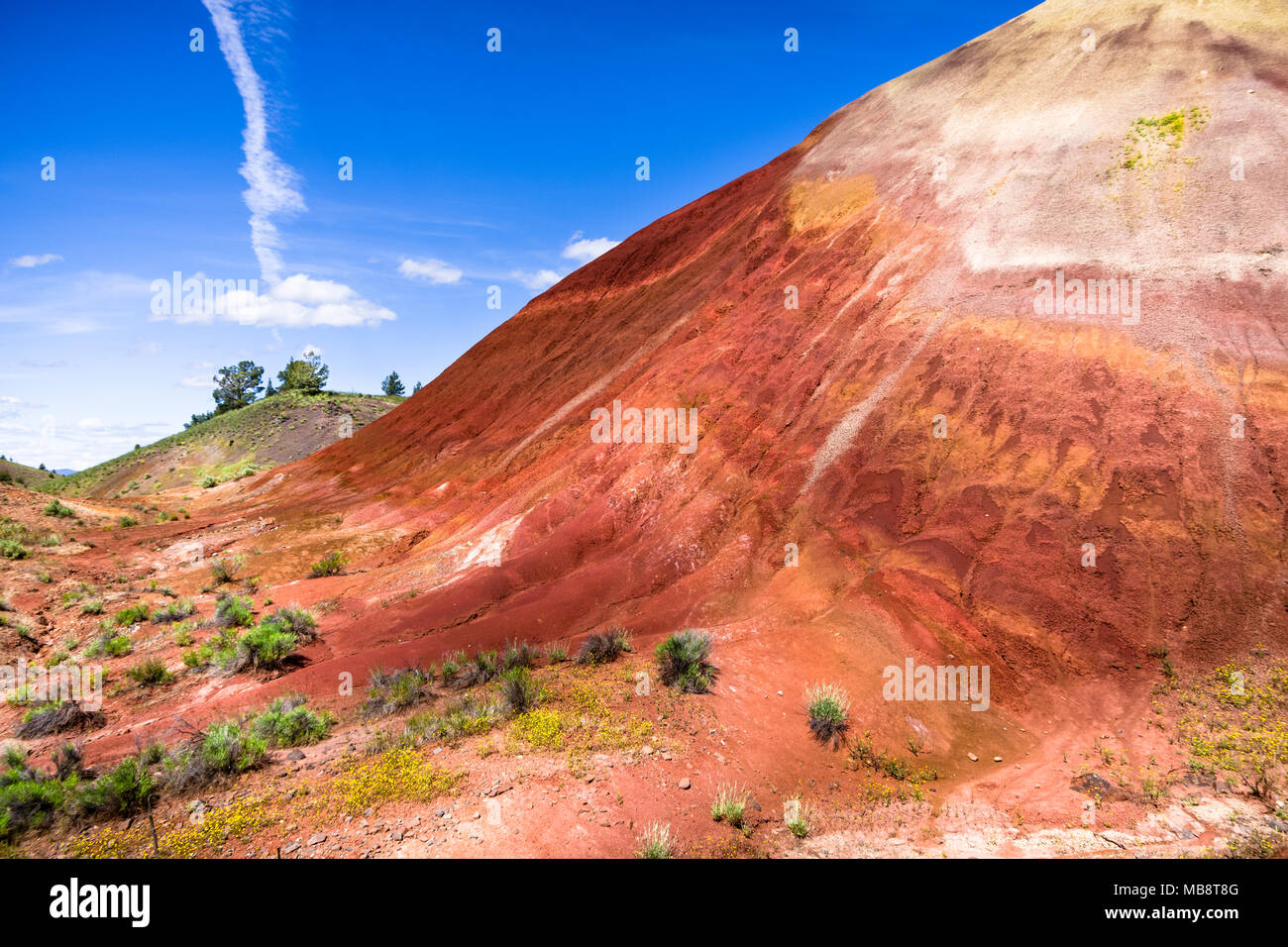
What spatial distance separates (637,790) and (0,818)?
5.89 meters

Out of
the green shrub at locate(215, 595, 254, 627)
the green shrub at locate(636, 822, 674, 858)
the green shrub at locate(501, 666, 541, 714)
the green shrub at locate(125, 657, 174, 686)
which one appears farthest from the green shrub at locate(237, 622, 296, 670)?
the green shrub at locate(636, 822, 674, 858)

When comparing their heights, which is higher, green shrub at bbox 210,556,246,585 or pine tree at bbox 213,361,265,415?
pine tree at bbox 213,361,265,415

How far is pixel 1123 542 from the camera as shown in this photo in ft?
31.3

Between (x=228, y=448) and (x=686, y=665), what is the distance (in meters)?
59.3

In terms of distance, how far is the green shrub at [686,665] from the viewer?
8.20 meters

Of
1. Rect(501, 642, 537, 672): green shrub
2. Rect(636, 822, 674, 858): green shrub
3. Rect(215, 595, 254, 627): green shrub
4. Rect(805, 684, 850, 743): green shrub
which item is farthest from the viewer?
Rect(215, 595, 254, 627): green shrub

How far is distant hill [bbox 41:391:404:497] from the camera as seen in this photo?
4853cm

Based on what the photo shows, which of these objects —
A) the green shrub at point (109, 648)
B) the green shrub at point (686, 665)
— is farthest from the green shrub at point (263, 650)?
the green shrub at point (686, 665)

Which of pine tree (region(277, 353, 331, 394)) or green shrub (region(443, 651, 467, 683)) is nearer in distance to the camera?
green shrub (region(443, 651, 467, 683))

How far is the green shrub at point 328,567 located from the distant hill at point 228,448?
118 feet

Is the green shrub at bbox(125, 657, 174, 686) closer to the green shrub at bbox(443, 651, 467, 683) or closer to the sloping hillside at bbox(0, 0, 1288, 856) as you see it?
the sloping hillside at bbox(0, 0, 1288, 856)

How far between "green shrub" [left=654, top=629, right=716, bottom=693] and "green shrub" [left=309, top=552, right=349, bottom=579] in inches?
487
